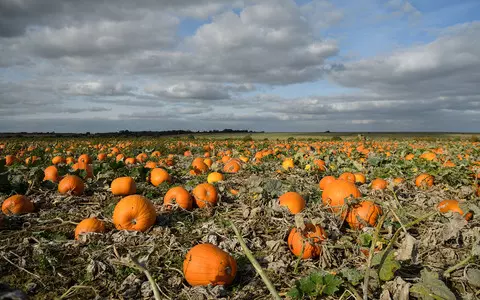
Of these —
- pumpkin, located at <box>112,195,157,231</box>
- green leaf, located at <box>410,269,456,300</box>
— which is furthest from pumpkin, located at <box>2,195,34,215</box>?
green leaf, located at <box>410,269,456,300</box>

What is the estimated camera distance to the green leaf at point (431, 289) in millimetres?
3145

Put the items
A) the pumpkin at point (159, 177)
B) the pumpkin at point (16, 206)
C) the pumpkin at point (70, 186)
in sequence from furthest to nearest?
the pumpkin at point (159, 177) < the pumpkin at point (70, 186) < the pumpkin at point (16, 206)

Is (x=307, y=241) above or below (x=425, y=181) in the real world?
below

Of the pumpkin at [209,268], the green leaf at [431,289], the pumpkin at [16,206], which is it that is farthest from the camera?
the pumpkin at [16,206]

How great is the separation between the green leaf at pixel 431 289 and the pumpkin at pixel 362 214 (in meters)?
1.68

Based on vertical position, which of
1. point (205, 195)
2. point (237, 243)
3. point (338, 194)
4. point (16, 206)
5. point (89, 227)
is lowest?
point (237, 243)

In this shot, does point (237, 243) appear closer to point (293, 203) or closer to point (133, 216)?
point (293, 203)

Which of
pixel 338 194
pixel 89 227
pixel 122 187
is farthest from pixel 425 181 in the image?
pixel 89 227

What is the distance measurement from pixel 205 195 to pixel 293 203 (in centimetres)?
175

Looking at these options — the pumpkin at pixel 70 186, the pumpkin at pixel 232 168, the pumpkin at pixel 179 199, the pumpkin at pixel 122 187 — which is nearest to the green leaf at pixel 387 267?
the pumpkin at pixel 179 199

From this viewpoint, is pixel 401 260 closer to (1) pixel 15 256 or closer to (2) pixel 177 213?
(2) pixel 177 213

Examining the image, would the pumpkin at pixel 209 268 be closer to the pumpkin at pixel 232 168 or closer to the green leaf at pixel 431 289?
the green leaf at pixel 431 289

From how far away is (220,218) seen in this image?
5879 millimetres

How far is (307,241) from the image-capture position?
4.30 meters
